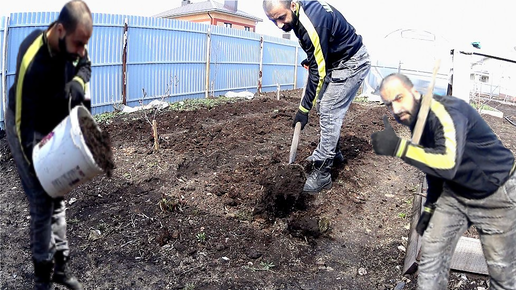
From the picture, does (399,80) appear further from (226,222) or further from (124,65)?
(124,65)

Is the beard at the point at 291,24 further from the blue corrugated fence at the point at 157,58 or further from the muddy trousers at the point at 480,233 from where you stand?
the blue corrugated fence at the point at 157,58

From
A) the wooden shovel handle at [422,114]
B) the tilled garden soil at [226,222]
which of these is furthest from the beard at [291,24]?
the wooden shovel handle at [422,114]

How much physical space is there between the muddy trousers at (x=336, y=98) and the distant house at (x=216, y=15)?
90.7 ft

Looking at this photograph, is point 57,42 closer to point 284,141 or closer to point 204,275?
point 204,275

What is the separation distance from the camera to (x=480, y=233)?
2.69 meters

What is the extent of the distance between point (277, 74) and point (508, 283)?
15980 mm

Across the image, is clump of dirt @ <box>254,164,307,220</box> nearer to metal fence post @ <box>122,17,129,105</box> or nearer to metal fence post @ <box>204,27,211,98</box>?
metal fence post @ <box>122,17,129,105</box>

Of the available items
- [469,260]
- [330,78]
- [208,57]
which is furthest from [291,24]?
[208,57]

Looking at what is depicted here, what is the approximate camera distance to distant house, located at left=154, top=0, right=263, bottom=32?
103ft

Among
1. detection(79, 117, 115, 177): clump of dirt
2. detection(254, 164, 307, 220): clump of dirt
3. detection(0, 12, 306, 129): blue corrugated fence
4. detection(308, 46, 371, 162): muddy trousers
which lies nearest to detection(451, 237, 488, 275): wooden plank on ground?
detection(254, 164, 307, 220): clump of dirt

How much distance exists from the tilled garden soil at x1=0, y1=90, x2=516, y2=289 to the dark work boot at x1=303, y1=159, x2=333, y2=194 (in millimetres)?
100

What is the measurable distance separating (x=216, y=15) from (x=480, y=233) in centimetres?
3055

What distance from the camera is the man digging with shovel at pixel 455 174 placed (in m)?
2.41

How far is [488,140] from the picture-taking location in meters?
2.59
